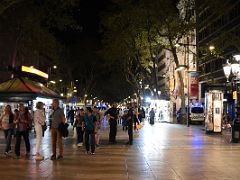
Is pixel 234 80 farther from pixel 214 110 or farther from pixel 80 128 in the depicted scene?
pixel 80 128

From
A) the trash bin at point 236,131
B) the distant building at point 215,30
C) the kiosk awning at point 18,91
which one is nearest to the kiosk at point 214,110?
the trash bin at point 236,131

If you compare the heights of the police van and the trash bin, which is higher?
the police van

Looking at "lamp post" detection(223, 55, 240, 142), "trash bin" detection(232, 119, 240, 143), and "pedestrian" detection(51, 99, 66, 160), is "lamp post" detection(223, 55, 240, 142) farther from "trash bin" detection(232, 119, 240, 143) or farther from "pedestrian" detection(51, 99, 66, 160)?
"pedestrian" detection(51, 99, 66, 160)

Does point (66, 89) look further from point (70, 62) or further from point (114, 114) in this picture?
point (114, 114)

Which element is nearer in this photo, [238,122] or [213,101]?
[238,122]

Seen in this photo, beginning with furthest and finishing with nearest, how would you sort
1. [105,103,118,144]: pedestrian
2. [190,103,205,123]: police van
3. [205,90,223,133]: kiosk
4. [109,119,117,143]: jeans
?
[190,103,205,123]: police van
[205,90,223,133]: kiosk
[109,119,117,143]: jeans
[105,103,118,144]: pedestrian

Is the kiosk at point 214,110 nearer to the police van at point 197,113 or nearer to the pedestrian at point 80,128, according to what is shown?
the pedestrian at point 80,128

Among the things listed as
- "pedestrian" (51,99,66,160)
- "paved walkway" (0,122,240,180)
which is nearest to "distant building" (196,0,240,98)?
"paved walkway" (0,122,240,180)

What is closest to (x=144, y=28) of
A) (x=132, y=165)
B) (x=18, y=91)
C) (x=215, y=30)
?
(x=215, y=30)

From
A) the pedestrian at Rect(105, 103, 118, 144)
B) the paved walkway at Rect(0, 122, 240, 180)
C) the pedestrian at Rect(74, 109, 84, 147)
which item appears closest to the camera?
the paved walkway at Rect(0, 122, 240, 180)

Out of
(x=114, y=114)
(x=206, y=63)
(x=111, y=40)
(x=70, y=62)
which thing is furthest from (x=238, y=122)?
(x=70, y=62)

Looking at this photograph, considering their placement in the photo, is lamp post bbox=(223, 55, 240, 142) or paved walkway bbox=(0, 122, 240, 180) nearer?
paved walkway bbox=(0, 122, 240, 180)

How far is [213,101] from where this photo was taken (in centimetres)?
3269

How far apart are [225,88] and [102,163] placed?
57.2 ft
